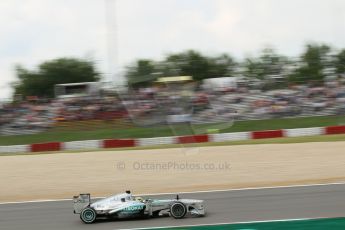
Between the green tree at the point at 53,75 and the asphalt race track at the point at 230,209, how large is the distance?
3515cm

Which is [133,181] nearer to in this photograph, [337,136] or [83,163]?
[83,163]

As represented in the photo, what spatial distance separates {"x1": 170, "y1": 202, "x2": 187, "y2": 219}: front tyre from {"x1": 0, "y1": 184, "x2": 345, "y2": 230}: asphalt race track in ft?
0.23

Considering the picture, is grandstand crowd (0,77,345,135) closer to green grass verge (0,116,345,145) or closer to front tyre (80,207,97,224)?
green grass verge (0,116,345,145)

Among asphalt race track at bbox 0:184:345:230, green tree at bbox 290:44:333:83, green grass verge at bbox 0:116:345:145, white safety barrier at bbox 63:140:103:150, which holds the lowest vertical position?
asphalt race track at bbox 0:184:345:230

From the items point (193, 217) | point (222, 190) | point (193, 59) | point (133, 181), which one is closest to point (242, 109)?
point (133, 181)

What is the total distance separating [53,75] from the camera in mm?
43000

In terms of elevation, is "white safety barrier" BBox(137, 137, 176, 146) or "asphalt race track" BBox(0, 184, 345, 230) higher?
"white safety barrier" BBox(137, 137, 176, 146)

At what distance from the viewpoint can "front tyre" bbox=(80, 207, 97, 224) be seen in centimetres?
637

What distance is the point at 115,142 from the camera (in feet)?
55.0

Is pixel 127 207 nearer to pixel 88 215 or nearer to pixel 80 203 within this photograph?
pixel 88 215

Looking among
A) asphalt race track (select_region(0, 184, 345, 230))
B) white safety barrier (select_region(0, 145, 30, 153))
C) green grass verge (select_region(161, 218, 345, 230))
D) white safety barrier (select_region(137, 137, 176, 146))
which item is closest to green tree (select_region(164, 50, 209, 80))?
white safety barrier (select_region(137, 137, 176, 146))

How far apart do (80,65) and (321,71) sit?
66.6 ft

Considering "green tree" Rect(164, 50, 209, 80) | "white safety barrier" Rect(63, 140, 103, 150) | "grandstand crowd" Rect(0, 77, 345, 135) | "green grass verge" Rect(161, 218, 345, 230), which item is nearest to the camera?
"green grass verge" Rect(161, 218, 345, 230)

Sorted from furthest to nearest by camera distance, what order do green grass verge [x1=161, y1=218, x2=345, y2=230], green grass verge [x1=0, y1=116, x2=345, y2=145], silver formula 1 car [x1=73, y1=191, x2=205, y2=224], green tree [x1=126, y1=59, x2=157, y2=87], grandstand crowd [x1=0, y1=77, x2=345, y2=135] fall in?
grandstand crowd [x1=0, y1=77, x2=345, y2=135]
green grass verge [x1=0, y1=116, x2=345, y2=145]
green tree [x1=126, y1=59, x2=157, y2=87]
silver formula 1 car [x1=73, y1=191, x2=205, y2=224]
green grass verge [x1=161, y1=218, x2=345, y2=230]
